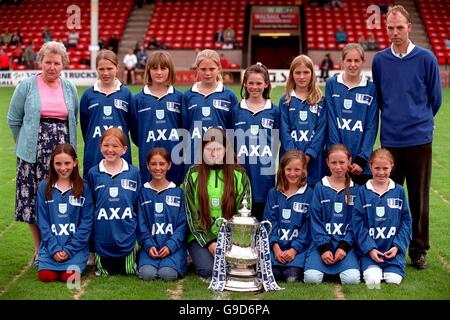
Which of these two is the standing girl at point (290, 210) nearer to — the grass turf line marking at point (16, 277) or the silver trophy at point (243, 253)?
the silver trophy at point (243, 253)

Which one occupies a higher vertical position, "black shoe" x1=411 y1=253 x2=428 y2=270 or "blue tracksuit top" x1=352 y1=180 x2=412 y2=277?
"blue tracksuit top" x1=352 y1=180 x2=412 y2=277

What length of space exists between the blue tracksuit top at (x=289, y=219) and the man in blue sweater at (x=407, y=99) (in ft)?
2.50

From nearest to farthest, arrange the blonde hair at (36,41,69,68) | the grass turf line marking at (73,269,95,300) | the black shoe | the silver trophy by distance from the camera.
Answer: the grass turf line marking at (73,269,95,300) < the silver trophy < the blonde hair at (36,41,69,68) < the black shoe

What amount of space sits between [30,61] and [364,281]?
23203 millimetres

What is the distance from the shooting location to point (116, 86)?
555 cm

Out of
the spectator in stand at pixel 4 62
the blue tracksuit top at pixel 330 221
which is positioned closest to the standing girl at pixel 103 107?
the blue tracksuit top at pixel 330 221

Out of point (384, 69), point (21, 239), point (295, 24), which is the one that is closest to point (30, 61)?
point (295, 24)

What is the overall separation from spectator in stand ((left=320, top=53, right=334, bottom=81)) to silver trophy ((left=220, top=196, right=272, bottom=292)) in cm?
A: 1983

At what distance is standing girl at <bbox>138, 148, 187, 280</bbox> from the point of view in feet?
16.6

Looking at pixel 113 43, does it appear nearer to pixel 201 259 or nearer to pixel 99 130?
pixel 99 130

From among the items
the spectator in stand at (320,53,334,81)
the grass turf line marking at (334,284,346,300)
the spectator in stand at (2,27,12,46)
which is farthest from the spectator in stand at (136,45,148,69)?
the grass turf line marking at (334,284,346,300)

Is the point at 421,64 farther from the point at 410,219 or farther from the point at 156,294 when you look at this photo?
the point at 156,294

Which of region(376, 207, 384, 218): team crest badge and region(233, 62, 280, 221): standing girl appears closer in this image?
region(376, 207, 384, 218): team crest badge

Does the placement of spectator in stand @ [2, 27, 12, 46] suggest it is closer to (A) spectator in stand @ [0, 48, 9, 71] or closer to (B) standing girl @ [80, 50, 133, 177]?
(A) spectator in stand @ [0, 48, 9, 71]
